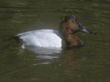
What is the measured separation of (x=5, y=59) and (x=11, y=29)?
2123 millimetres

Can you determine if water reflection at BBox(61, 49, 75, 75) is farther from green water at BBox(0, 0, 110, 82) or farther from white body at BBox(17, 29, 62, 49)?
white body at BBox(17, 29, 62, 49)

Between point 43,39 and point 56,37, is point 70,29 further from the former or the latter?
point 43,39

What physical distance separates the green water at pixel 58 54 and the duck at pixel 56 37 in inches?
9.8

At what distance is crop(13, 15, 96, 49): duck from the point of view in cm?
518

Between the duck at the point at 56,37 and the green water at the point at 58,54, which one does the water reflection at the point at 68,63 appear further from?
the duck at the point at 56,37

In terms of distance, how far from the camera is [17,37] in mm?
5379

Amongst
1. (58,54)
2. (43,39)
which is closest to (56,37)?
(43,39)

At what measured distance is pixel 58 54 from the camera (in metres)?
4.92

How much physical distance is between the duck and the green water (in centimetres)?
25

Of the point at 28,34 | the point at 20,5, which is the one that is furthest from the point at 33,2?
the point at 28,34

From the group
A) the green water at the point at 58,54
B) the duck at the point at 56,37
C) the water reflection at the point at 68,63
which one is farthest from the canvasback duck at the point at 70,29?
the water reflection at the point at 68,63

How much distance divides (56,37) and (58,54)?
0.56 meters

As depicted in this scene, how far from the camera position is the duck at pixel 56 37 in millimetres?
5184

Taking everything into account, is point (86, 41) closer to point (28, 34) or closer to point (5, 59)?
point (28, 34)
